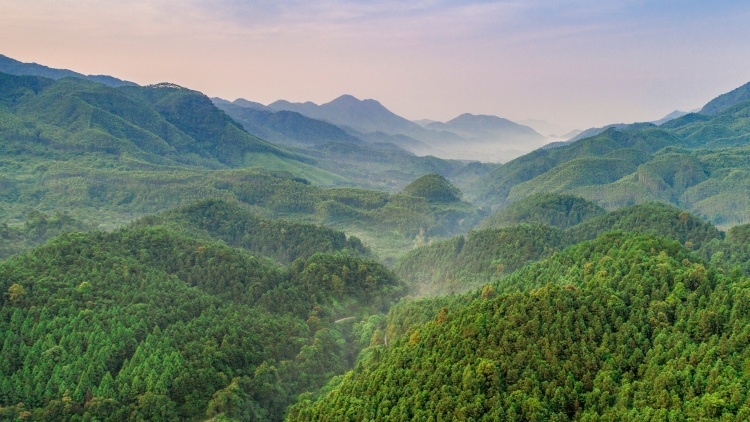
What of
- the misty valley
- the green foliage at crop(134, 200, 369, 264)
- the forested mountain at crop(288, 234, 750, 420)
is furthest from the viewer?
the green foliage at crop(134, 200, 369, 264)

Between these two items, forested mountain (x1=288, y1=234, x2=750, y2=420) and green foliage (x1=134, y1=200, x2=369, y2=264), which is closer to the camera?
forested mountain (x1=288, y1=234, x2=750, y2=420)

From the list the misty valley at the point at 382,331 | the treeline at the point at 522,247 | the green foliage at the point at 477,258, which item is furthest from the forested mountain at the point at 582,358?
the treeline at the point at 522,247

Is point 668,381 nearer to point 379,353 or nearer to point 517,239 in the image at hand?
point 379,353

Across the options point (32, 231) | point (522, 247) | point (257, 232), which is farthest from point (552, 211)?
point (32, 231)

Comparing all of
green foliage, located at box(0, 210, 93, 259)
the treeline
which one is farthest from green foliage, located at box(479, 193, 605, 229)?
green foliage, located at box(0, 210, 93, 259)

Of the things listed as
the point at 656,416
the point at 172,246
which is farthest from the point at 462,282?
the point at 656,416

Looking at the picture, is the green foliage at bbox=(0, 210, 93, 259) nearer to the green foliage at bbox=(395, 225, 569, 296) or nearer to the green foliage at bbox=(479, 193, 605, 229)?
the green foliage at bbox=(395, 225, 569, 296)
